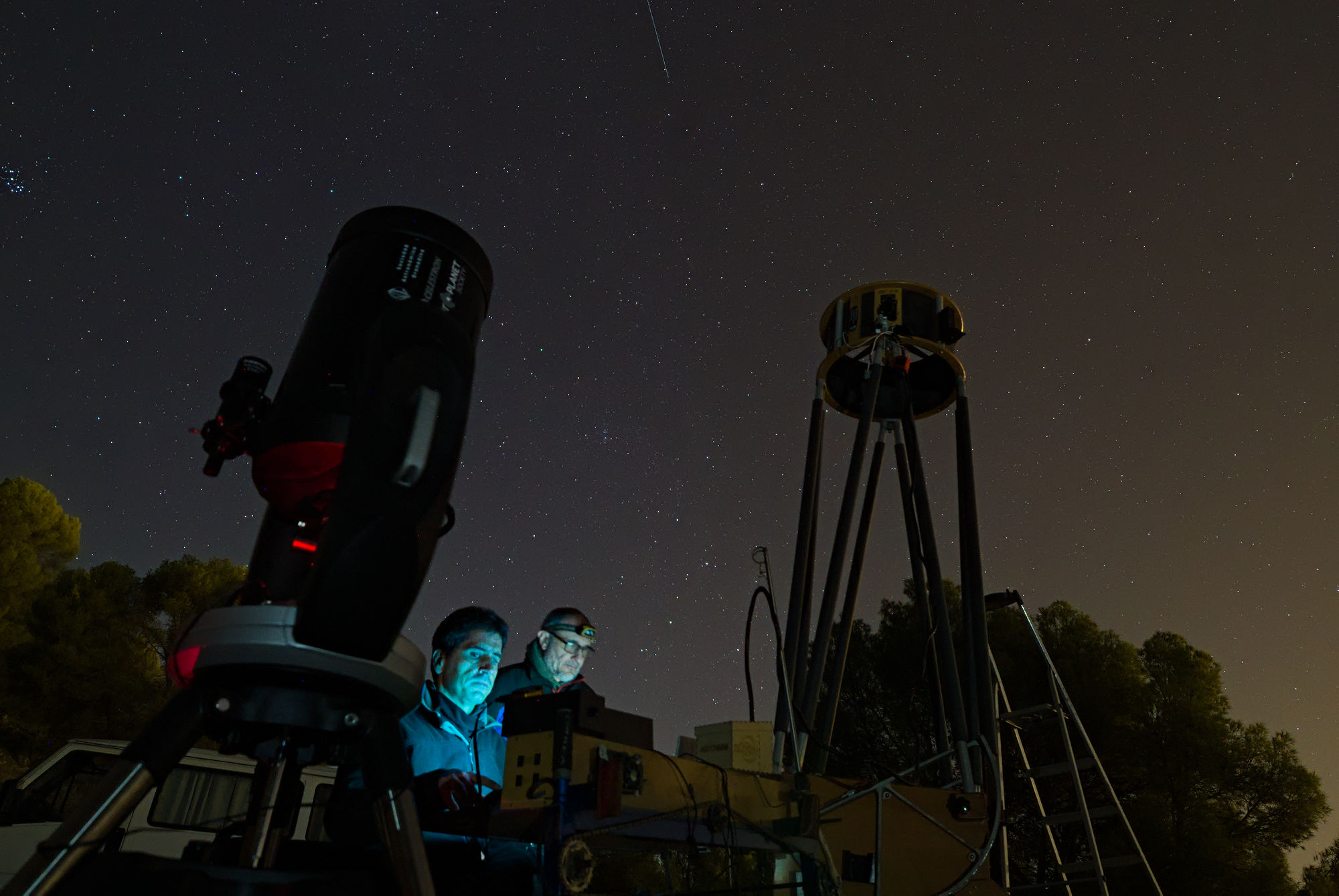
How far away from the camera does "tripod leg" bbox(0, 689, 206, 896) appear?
0.91m

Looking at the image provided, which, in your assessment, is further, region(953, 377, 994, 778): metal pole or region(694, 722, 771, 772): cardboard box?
region(953, 377, 994, 778): metal pole

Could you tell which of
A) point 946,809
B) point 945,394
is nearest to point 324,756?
point 946,809

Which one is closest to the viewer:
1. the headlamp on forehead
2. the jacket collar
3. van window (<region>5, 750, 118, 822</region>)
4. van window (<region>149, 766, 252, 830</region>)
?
the jacket collar

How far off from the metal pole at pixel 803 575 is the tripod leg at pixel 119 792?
13.7ft

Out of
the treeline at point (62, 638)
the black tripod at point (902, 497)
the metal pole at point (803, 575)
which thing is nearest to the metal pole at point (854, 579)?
the black tripod at point (902, 497)

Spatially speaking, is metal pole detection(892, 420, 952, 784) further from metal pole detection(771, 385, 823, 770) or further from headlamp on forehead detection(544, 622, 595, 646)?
headlamp on forehead detection(544, 622, 595, 646)

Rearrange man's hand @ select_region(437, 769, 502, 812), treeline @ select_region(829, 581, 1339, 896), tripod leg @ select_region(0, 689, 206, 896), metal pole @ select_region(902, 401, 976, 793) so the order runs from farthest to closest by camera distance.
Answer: treeline @ select_region(829, 581, 1339, 896)
metal pole @ select_region(902, 401, 976, 793)
man's hand @ select_region(437, 769, 502, 812)
tripod leg @ select_region(0, 689, 206, 896)

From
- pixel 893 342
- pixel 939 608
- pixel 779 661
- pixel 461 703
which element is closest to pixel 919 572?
pixel 939 608

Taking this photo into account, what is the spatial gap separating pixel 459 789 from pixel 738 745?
1124mm

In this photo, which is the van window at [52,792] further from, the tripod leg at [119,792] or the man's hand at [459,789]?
the tripod leg at [119,792]

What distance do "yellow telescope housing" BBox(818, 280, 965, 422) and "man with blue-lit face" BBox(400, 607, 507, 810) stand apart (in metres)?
3.86

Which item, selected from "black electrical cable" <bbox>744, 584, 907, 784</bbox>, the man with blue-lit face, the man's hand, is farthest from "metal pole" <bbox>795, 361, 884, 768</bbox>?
the man's hand

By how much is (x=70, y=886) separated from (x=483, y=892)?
1.19 metres

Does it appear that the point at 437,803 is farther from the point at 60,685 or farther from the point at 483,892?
the point at 60,685
